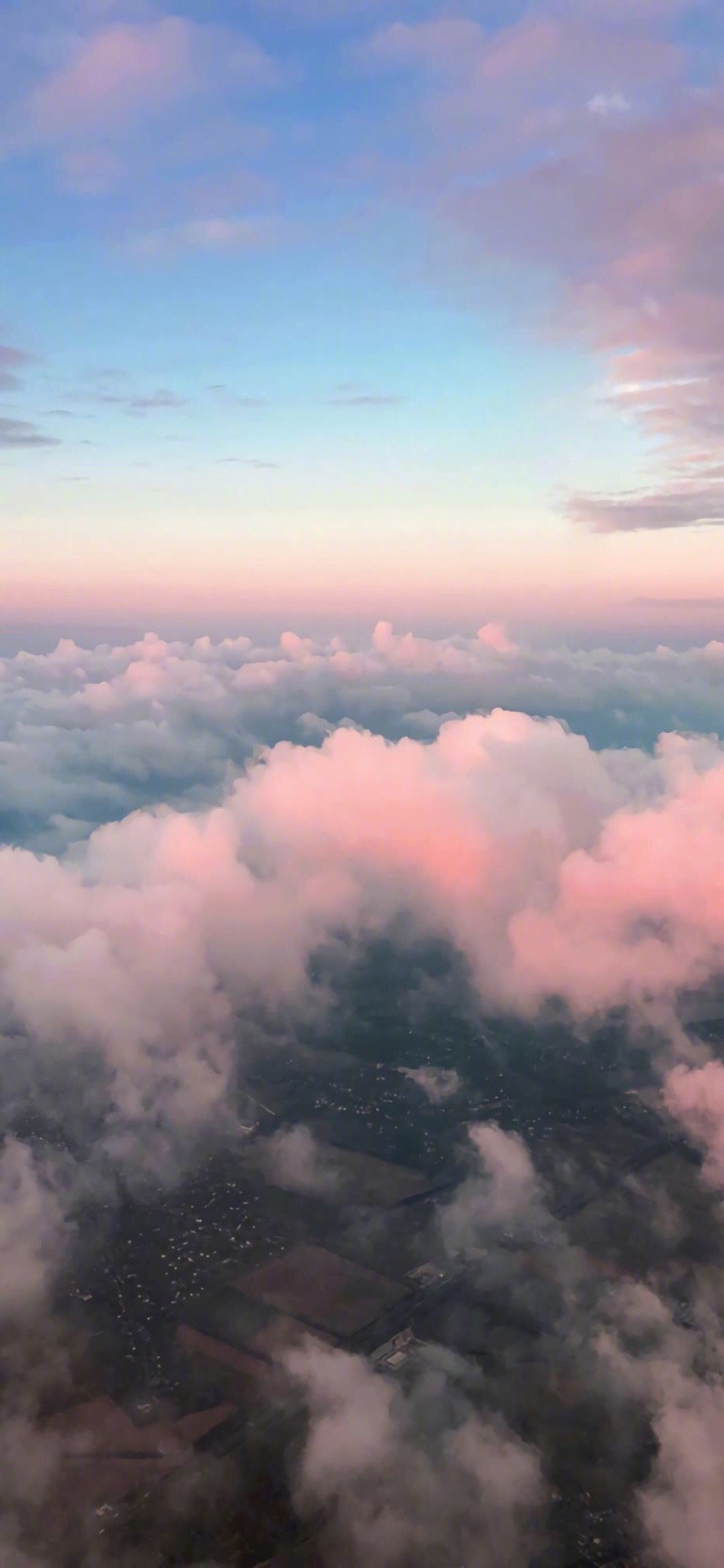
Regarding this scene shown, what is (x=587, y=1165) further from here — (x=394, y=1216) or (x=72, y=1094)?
(x=72, y=1094)

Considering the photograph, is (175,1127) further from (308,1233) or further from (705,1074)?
(705,1074)

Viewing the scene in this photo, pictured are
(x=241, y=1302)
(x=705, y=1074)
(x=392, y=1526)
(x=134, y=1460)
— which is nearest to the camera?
(x=392, y=1526)

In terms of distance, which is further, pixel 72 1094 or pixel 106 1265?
pixel 72 1094

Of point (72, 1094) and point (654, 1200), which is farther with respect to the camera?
point (72, 1094)

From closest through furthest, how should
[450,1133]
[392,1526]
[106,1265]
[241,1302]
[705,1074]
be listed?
1. [392,1526]
2. [241,1302]
3. [106,1265]
4. [450,1133]
5. [705,1074]

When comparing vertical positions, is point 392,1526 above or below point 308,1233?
above

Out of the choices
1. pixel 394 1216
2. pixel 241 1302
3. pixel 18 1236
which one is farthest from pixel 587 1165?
pixel 18 1236

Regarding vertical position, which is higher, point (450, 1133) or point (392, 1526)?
point (392, 1526)

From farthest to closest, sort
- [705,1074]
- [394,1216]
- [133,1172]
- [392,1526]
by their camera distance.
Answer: [705,1074] → [133,1172] → [394,1216] → [392,1526]

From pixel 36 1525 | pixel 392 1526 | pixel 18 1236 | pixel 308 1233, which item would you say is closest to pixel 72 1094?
pixel 18 1236
